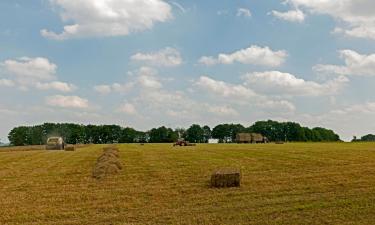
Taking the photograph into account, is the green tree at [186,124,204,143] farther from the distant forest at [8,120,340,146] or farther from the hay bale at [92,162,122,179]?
the hay bale at [92,162,122,179]

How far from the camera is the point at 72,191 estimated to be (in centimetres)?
1673

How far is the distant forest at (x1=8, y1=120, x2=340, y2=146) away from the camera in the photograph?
153875mm

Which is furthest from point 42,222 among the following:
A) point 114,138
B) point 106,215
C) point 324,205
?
point 114,138

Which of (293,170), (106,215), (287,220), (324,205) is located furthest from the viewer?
(293,170)

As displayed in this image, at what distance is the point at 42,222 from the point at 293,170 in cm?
1441

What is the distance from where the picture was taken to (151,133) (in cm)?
16400

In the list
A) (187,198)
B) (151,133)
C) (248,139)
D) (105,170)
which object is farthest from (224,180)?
(151,133)

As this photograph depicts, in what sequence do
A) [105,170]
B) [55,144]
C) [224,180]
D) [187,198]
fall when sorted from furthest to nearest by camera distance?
[55,144], [105,170], [224,180], [187,198]

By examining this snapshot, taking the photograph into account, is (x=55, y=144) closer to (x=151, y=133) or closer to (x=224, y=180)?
(x=224, y=180)

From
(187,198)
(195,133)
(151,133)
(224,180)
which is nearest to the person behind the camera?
(187,198)

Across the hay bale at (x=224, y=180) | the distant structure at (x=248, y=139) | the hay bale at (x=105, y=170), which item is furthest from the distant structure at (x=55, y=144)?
the distant structure at (x=248, y=139)

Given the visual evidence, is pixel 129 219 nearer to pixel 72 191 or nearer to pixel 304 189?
pixel 72 191

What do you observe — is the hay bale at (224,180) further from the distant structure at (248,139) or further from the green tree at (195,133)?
the green tree at (195,133)

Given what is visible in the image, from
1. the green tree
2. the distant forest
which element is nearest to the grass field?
the distant forest
